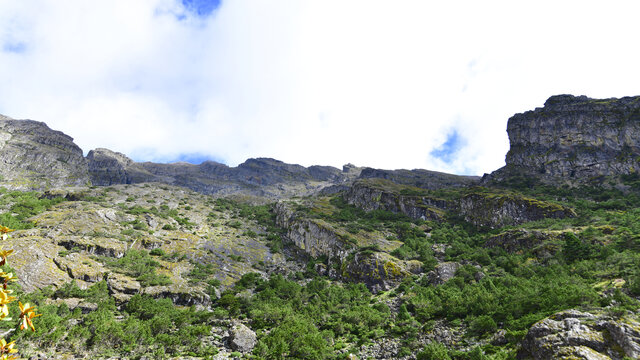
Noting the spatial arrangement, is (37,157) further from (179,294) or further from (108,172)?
(179,294)

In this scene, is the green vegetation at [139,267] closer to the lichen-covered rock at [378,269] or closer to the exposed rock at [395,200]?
the lichen-covered rock at [378,269]

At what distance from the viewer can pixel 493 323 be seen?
22.5m

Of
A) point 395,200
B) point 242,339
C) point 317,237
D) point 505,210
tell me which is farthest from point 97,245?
point 505,210

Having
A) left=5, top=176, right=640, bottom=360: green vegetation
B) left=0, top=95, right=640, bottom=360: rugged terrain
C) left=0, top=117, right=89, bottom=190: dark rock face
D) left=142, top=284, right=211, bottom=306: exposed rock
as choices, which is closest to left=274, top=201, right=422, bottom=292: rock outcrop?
left=0, top=95, right=640, bottom=360: rugged terrain

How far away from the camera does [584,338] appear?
51.4 ft

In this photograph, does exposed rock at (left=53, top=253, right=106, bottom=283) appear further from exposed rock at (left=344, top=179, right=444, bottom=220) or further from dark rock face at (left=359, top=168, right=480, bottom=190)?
dark rock face at (left=359, top=168, right=480, bottom=190)

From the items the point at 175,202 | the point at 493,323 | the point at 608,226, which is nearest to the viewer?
the point at 493,323

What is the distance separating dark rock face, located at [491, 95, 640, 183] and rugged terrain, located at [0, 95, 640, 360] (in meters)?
0.54

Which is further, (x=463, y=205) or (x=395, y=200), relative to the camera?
(x=395, y=200)

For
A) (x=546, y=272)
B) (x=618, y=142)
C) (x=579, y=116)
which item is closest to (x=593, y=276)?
(x=546, y=272)

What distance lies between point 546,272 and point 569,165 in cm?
7451

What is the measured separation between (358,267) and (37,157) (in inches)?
5014

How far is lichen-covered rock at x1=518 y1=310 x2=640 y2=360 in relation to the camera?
14719 mm

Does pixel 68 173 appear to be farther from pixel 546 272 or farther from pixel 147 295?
pixel 546 272
